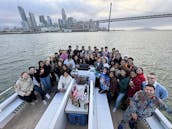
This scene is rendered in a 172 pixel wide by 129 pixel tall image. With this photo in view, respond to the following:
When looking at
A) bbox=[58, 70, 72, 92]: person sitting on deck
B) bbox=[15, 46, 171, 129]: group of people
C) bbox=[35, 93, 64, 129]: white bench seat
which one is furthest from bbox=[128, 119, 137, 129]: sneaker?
bbox=[58, 70, 72, 92]: person sitting on deck

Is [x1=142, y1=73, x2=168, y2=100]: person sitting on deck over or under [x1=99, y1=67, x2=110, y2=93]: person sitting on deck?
over

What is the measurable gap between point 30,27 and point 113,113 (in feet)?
323

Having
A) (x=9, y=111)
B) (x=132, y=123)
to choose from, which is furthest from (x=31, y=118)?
(x=132, y=123)

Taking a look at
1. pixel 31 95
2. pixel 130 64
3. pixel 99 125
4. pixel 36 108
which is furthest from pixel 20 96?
pixel 130 64

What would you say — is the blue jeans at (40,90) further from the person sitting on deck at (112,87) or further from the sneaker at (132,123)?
the sneaker at (132,123)

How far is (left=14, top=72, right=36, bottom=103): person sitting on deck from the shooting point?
3670 millimetres

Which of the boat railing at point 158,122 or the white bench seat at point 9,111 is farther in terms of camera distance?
the white bench seat at point 9,111

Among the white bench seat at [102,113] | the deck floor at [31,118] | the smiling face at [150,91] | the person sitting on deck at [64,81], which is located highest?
the smiling face at [150,91]

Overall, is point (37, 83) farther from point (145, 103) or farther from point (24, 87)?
point (145, 103)

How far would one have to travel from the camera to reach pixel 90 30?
97.1 meters

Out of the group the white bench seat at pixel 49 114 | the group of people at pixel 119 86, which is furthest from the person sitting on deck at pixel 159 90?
the white bench seat at pixel 49 114

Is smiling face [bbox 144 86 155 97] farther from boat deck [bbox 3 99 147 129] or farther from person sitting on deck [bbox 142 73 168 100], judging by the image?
boat deck [bbox 3 99 147 129]

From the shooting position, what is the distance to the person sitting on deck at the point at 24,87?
3670 mm

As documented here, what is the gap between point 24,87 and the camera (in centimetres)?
370
